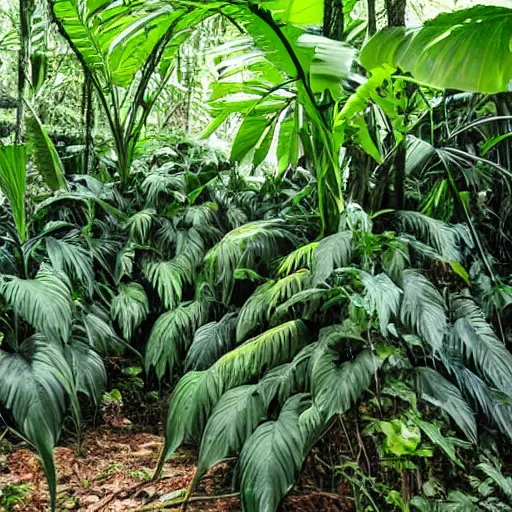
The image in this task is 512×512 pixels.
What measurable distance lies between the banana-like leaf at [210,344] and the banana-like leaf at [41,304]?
1.50 ft

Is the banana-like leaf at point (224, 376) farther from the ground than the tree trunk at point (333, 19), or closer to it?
closer to it

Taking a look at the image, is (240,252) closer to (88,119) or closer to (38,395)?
(38,395)

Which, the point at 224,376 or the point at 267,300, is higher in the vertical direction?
the point at 267,300

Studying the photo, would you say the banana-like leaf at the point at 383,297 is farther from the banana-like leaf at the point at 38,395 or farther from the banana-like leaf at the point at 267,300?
the banana-like leaf at the point at 38,395

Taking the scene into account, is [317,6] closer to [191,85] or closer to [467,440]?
[467,440]

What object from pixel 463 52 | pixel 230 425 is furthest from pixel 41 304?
pixel 463 52

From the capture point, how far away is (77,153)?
3.42 m

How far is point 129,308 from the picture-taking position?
2188 mm

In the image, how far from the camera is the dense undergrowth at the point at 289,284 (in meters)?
1.35

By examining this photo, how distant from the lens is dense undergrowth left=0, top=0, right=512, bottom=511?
1349 millimetres

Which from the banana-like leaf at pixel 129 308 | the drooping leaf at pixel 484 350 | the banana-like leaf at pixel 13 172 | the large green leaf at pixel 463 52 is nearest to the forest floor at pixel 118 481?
the banana-like leaf at pixel 129 308

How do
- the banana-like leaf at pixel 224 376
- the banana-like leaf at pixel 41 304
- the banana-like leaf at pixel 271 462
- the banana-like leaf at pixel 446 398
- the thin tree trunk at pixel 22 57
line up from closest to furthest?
the banana-like leaf at pixel 271 462 < the banana-like leaf at pixel 446 398 < the banana-like leaf at pixel 224 376 < the banana-like leaf at pixel 41 304 < the thin tree trunk at pixel 22 57

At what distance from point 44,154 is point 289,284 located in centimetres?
150

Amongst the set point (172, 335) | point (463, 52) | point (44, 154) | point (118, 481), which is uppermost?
point (463, 52)
